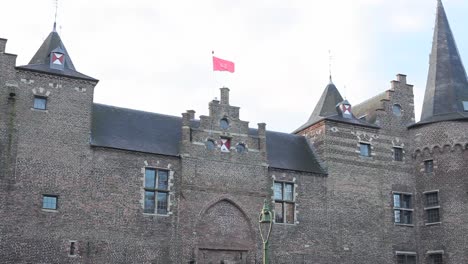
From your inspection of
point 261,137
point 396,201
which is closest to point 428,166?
point 396,201

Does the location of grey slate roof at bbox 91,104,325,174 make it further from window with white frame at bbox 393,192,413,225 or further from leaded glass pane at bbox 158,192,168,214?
window with white frame at bbox 393,192,413,225

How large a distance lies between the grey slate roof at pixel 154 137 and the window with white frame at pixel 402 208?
198 inches

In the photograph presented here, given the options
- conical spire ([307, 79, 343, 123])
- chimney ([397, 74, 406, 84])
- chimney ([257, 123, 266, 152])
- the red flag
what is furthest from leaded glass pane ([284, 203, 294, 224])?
chimney ([397, 74, 406, 84])

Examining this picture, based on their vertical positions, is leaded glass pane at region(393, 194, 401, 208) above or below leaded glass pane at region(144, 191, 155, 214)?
above

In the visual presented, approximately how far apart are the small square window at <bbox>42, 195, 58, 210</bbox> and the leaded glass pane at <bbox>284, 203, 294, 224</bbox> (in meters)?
12.1

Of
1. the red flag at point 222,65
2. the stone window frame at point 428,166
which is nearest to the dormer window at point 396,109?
the stone window frame at point 428,166

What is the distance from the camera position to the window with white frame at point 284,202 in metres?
35.8

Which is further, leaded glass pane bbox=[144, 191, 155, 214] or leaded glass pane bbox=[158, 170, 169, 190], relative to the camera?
leaded glass pane bbox=[158, 170, 169, 190]

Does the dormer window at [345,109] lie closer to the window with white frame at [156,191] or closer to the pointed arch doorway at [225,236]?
the pointed arch doorway at [225,236]

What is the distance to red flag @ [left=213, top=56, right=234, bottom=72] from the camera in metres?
35.9

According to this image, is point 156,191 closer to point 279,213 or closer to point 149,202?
point 149,202

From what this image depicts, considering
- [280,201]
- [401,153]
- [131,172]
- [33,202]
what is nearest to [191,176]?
[131,172]

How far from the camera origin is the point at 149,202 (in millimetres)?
32875

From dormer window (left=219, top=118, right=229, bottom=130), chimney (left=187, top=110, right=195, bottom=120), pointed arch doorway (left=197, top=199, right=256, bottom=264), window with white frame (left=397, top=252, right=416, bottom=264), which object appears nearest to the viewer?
pointed arch doorway (left=197, top=199, right=256, bottom=264)
